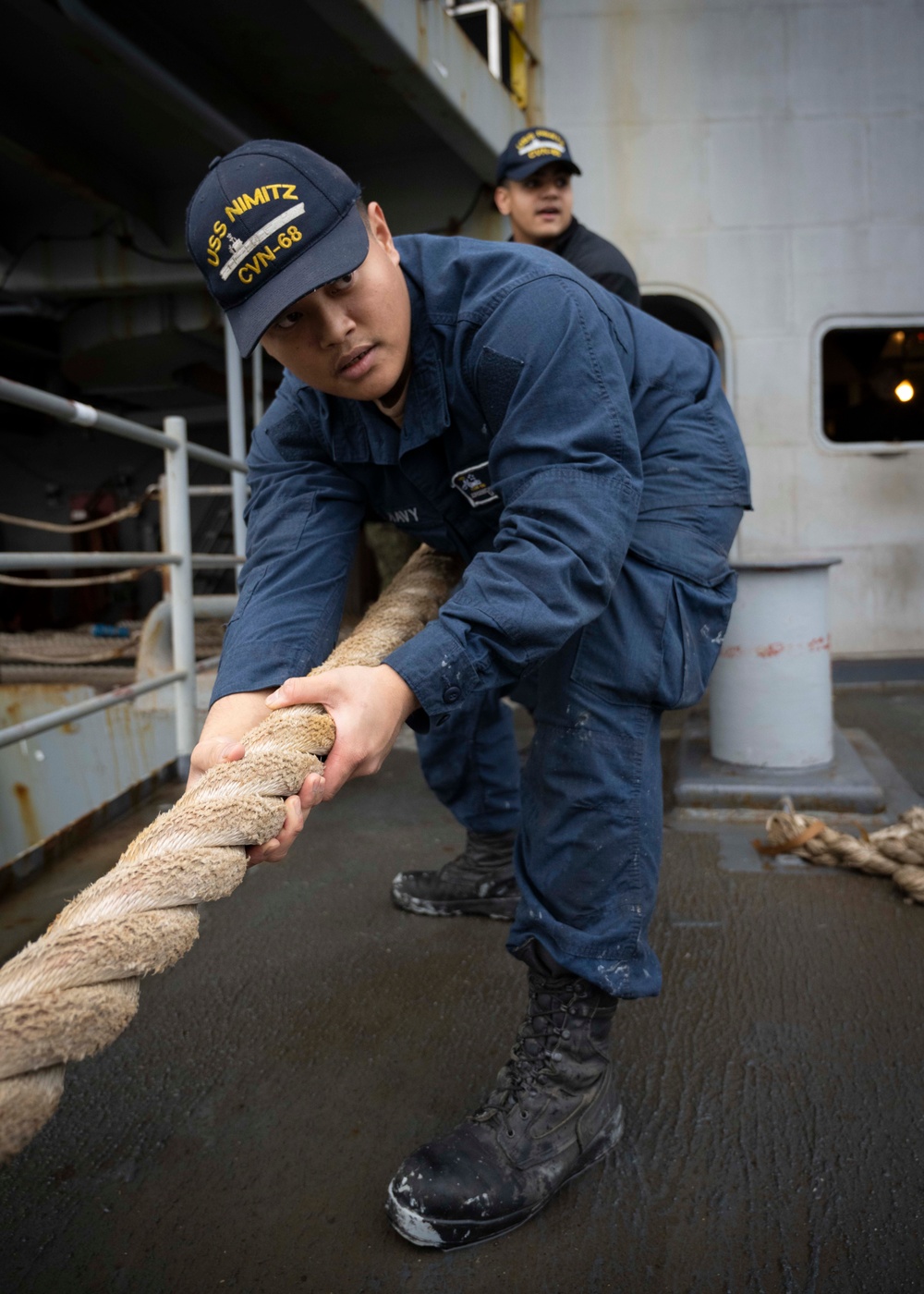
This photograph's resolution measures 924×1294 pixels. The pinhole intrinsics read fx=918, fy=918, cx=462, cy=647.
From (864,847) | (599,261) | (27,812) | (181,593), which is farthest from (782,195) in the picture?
(27,812)

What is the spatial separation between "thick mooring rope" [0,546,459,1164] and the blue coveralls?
0.18 m

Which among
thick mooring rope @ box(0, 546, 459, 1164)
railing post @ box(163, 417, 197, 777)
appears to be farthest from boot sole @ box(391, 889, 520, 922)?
railing post @ box(163, 417, 197, 777)

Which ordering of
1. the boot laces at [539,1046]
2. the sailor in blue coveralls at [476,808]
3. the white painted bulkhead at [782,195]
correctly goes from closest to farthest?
1. the boot laces at [539,1046]
2. the sailor in blue coveralls at [476,808]
3. the white painted bulkhead at [782,195]

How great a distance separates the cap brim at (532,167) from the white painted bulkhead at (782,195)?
2.33 metres

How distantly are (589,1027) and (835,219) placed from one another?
16.0 feet

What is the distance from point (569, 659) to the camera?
1247mm

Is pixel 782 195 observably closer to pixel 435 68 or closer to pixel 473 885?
pixel 435 68

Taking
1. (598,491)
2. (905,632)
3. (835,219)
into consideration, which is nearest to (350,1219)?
(598,491)

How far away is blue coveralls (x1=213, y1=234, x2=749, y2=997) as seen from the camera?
1.05 m

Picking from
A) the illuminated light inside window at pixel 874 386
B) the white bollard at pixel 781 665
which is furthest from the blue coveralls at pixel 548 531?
the illuminated light inside window at pixel 874 386

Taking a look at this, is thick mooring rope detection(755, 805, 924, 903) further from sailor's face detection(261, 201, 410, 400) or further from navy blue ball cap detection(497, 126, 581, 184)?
navy blue ball cap detection(497, 126, 581, 184)

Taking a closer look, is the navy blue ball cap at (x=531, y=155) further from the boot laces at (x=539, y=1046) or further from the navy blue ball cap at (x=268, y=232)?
the boot laces at (x=539, y=1046)

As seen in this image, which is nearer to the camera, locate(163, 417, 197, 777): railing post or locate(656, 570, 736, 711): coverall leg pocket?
locate(656, 570, 736, 711): coverall leg pocket

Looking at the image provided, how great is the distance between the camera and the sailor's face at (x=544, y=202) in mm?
2727
